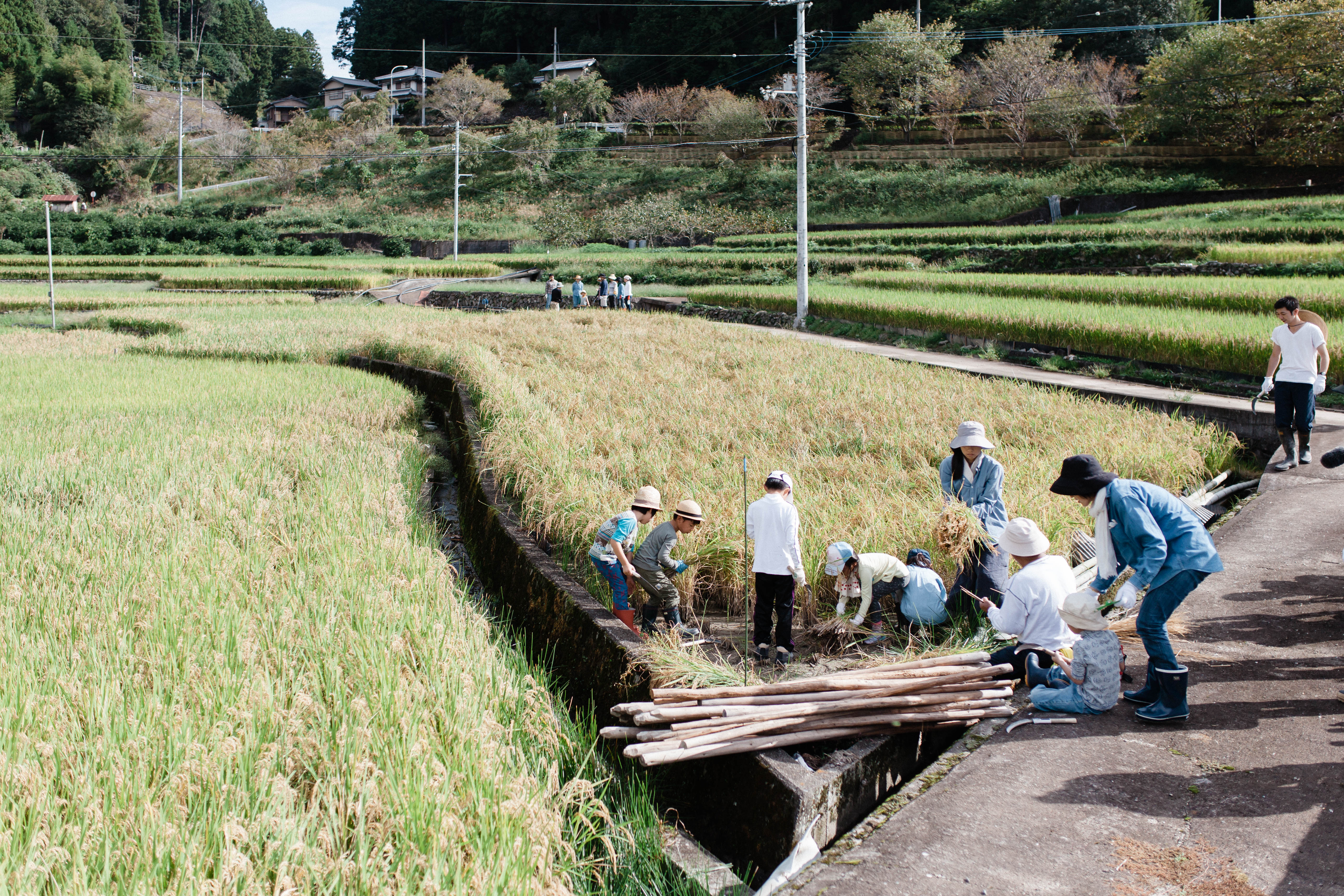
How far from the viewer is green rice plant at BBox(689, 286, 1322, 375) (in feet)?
37.1

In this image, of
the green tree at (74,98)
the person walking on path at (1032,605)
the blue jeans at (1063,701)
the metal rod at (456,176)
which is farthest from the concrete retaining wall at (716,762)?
the green tree at (74,98)

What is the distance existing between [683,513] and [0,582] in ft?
11.0

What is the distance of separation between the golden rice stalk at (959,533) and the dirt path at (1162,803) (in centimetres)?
92

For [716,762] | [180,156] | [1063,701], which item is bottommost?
[716,762]

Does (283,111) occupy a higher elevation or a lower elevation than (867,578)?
higher

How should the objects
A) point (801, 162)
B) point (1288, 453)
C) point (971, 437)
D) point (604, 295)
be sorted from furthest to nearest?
point (604, 295)
point (801, 162)
point (1288, 453)
point (971, 437)

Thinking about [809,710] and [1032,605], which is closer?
[809,710]

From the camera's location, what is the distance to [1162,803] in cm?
Answer: 329

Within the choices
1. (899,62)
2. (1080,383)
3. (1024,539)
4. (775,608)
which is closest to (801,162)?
(1080,383)

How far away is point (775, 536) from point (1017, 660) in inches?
48.0

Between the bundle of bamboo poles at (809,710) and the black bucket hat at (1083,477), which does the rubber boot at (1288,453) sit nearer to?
the black bucket hat at (1083,477)

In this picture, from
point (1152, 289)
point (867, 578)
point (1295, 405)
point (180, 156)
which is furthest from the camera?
point (180, 156)

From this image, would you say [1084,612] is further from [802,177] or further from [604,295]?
[604,295]

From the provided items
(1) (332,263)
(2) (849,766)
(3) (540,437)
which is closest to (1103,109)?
(1) (332,263)
